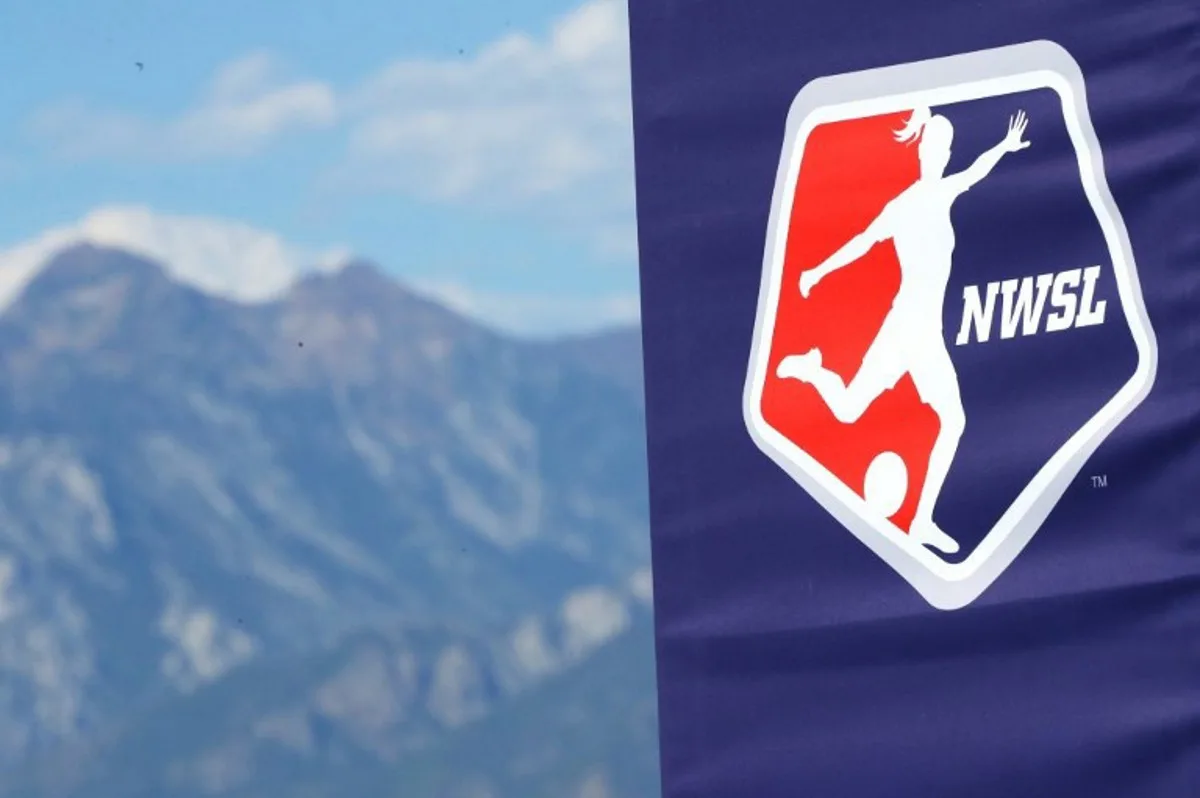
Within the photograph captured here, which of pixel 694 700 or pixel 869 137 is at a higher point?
pixel 869 137

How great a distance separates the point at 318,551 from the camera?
15328 millimetres

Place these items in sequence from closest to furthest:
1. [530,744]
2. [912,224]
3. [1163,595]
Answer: [1163,595]
[912,224]
[530,744]

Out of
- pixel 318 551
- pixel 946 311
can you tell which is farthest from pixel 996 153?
pixel 318 551

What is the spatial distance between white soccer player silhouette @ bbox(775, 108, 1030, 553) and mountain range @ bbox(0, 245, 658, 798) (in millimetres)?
12063

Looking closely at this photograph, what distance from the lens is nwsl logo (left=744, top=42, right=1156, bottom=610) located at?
72.6 inches

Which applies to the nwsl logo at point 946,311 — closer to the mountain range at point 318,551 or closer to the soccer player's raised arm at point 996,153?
the soccer player's raised arm at point 996,153

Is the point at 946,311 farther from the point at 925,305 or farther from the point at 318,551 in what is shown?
the point at 318,551

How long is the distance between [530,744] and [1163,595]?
1285 cm

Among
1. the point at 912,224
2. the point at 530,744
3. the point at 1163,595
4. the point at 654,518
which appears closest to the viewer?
the point at 1163,595

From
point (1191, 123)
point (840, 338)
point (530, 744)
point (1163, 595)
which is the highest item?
point (1191, 123)

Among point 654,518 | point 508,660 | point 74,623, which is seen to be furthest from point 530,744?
point 654,518

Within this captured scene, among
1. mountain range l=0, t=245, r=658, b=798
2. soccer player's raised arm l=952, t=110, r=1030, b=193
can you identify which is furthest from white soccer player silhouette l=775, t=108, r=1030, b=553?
mountain range l=0, t=245, r=658, b=798

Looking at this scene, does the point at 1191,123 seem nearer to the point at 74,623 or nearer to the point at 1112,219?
the point at 1112,219

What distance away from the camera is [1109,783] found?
1.81 meters
